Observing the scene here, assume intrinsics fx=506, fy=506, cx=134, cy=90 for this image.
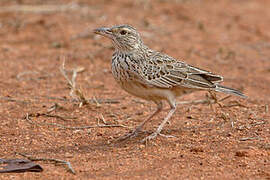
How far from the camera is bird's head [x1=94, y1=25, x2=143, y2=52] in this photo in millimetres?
6586

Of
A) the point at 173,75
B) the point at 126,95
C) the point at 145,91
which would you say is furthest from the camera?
the point at 126,95

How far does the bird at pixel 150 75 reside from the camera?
621cm

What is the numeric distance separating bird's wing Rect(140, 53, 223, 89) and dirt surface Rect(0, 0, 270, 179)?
0.61 metres

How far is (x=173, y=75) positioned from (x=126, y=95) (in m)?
2.06

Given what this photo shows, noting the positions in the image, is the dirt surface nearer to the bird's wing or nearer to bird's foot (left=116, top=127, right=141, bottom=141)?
bird's foot (left=116, top=127, right=141, bottom=141)

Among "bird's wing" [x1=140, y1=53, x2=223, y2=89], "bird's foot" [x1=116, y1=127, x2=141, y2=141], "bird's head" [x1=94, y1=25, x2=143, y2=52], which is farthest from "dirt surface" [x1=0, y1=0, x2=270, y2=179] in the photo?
"bird's head" [x1=94, y1=25, x2=143, y2=52]

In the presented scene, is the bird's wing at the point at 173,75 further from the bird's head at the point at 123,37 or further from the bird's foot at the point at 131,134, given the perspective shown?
the bird's foot at the point at 131,134

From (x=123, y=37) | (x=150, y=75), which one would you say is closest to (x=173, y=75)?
(x=150, y=75)

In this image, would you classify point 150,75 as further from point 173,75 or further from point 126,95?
Result: point 126,95

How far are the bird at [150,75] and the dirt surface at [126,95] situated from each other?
0.48 m

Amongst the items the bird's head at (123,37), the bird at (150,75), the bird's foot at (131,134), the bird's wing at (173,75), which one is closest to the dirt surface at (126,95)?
the bird's foot at (131,134)

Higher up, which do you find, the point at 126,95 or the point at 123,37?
the point at 123,37

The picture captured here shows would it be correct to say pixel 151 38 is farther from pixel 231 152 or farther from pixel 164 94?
pixel 231 152

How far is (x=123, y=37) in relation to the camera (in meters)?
6.61
